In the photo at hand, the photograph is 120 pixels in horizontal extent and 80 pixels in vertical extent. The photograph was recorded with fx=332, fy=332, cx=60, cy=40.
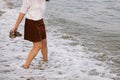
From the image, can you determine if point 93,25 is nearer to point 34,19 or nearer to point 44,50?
point 44,50

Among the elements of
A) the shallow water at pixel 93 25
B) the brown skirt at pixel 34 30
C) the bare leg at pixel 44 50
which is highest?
the brown skirt at pixel 34 30

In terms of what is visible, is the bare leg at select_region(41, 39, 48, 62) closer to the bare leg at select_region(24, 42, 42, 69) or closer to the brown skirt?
the bare leg at select_region(24, 42, 42, 69)

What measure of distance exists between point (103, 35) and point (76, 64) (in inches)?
154

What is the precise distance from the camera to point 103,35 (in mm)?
11023

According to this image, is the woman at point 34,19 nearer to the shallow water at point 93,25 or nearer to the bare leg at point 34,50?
the bare leg at point 34,50

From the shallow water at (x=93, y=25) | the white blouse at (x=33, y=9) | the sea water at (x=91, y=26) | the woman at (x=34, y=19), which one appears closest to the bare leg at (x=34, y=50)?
the woman at (x=34, y=19)

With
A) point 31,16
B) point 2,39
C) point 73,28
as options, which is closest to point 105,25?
point 73,28

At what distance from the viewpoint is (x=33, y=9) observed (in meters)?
6.38

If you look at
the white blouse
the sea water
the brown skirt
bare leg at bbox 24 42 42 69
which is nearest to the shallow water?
the sea water

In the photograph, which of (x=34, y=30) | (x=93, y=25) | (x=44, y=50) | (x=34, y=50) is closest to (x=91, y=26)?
(x=93, y=25)

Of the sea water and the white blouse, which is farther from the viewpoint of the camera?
the sea water

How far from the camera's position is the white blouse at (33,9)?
20.8ft

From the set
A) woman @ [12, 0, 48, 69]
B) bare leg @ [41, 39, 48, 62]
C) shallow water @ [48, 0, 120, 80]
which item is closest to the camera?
woman @ [12, 0, 48, 69]

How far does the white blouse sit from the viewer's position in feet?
20.8
